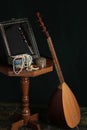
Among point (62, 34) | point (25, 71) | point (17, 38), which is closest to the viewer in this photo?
point (25, 71)

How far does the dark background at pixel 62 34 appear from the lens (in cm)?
317

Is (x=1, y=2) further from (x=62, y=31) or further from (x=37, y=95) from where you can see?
(x=37, y=95)

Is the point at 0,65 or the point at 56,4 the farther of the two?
the point at 56,4

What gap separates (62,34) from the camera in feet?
10.6

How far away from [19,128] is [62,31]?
955mm

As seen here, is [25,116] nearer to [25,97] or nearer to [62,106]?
[25,97]

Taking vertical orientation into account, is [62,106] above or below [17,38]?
below

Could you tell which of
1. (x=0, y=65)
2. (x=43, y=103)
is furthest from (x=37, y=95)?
(x=0, y=65)

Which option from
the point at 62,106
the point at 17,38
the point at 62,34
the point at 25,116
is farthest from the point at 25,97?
the point at 62,34

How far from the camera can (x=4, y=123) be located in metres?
3.02

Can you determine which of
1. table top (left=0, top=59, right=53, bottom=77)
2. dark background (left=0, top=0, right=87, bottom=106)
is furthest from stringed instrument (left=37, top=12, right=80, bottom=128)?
dark background (left=0, top=0, right=87, bottom=106)

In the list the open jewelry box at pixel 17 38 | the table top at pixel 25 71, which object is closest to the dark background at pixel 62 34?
the open jewelry box at pixel 17 38

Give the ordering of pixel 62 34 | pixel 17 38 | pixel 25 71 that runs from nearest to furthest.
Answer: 1. pixel 25 71
2. pixel 17 38
3. pixel 62 34

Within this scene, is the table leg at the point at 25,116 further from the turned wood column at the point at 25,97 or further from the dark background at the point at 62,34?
the dark background at the point at 62,34
